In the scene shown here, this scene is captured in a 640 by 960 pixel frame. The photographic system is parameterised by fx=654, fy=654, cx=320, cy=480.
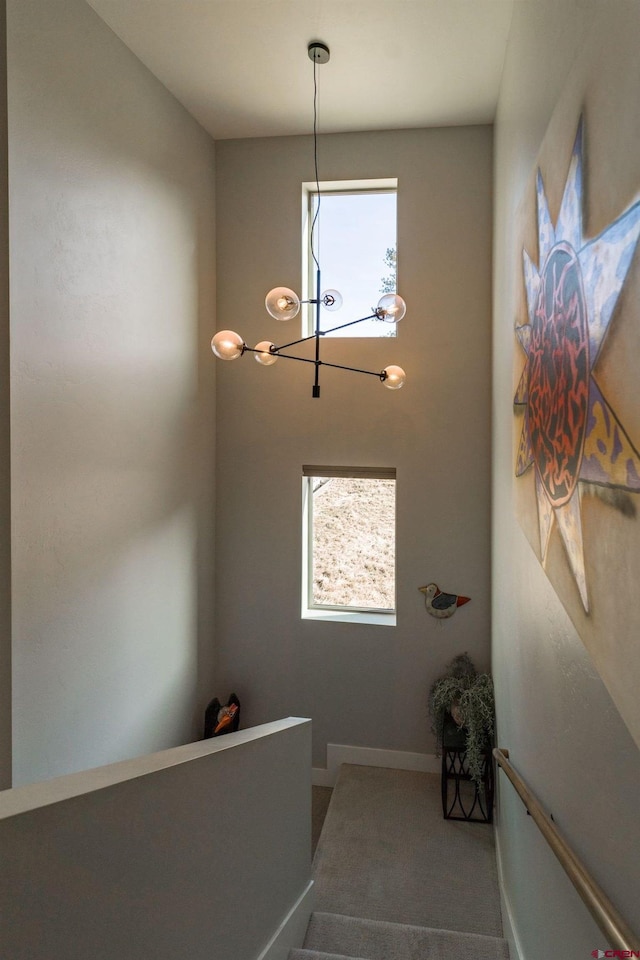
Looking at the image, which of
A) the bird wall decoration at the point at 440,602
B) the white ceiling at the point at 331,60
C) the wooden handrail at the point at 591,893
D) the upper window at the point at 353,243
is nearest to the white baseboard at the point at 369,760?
the bird wall decoration at the point at 440,602

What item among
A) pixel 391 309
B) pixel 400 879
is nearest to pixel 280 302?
pixel 391 309

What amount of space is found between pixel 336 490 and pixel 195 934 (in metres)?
3.23

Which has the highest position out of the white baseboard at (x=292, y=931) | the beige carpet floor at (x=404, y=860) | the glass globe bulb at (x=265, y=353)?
the glass globe bulb at (x=265, y=353)

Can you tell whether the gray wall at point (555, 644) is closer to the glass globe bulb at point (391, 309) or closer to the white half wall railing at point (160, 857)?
the glass globe bulb at point (391, 309)

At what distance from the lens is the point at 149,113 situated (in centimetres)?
362

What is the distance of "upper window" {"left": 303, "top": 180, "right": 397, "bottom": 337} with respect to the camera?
4.58m

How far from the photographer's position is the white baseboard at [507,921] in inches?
98.2

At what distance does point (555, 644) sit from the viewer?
1784 mm

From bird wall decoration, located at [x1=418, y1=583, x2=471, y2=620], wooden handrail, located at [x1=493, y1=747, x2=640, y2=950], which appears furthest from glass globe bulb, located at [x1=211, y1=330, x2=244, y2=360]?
bird wall decoration, located at [x1=418, y1=583, x2=471, y2=620]

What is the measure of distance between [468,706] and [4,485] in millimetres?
2884

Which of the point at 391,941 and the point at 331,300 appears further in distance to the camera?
the point at 331,300

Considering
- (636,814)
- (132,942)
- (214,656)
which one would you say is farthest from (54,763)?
(636,814)

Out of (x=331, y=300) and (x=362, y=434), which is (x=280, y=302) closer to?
(x=331, y=300)

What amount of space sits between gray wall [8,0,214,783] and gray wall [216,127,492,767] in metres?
0.36
